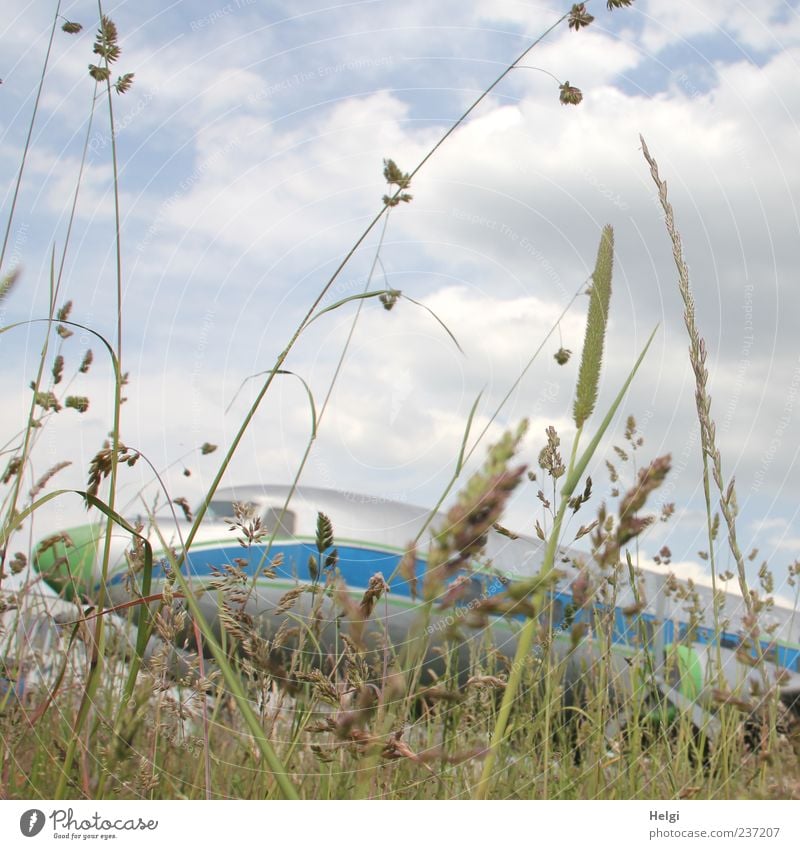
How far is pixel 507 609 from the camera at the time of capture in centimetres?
42

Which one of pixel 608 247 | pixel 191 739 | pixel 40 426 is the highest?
pixel 608 247

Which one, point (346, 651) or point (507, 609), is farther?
point (346, 651)

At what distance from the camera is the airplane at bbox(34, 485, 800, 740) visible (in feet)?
2.25

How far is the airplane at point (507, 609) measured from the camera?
0.69 metres

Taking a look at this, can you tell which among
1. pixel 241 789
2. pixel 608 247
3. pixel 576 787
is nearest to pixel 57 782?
pixel 241 789

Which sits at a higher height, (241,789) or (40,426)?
(40,426)

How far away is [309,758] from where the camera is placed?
1199 mm
